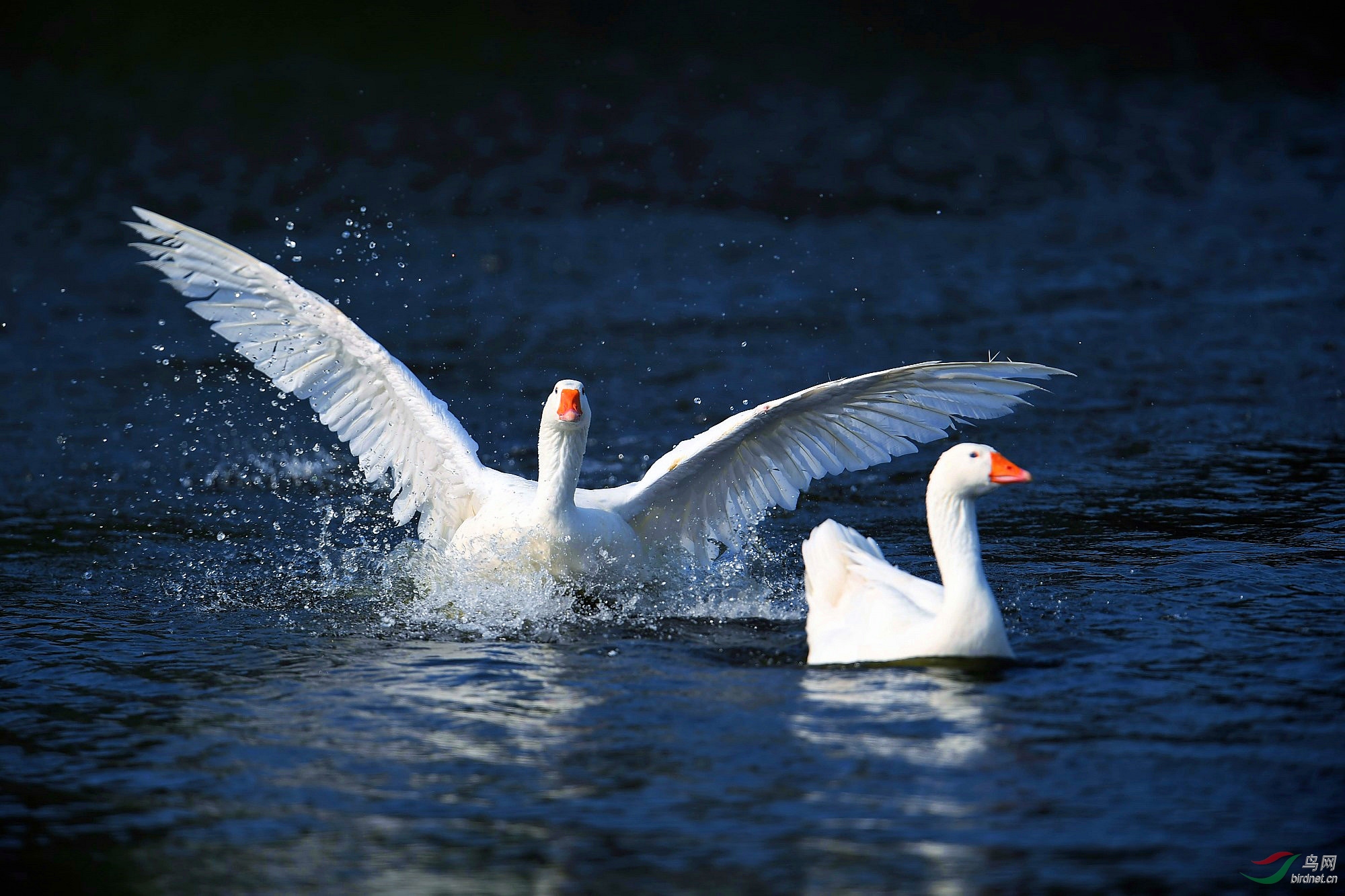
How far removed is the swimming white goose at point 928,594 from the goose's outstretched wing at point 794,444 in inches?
40.8

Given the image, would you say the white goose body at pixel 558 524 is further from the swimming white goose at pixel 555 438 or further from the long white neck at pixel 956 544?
the long white neck at pixel 956 544

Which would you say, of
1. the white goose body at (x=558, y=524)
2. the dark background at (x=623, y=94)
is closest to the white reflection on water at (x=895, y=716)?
the white goose body at (x=558, y=524)

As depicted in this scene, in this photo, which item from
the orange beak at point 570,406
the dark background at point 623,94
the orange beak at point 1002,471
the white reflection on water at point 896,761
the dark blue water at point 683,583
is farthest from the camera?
the dark background at point 623,94


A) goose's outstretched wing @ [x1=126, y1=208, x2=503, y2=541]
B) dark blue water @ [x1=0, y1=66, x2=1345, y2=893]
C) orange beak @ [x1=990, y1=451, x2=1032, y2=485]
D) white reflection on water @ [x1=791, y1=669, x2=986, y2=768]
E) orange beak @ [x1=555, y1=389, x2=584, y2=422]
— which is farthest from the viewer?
goose's outstretched wing @ [x1=126, y1=208, x2=503, y2=541]

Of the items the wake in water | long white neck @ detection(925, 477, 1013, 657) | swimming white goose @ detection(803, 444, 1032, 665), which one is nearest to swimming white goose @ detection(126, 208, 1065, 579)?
the wake in water

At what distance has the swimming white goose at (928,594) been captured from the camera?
7.70 m

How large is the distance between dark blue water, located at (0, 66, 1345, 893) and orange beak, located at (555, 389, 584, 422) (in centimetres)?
110

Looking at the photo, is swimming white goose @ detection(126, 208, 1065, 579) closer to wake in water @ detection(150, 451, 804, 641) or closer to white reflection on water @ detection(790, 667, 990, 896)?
wake in water @ detection(150, 451, 804, 641)

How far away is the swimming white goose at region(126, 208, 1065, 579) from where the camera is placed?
30.5 ft

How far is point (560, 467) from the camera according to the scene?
364 inches

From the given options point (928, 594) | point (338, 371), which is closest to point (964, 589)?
point (928, 594)

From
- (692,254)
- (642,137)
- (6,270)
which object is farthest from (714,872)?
(642,137)

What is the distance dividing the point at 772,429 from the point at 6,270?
46.6 ft

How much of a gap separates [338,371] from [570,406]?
1.76 m
